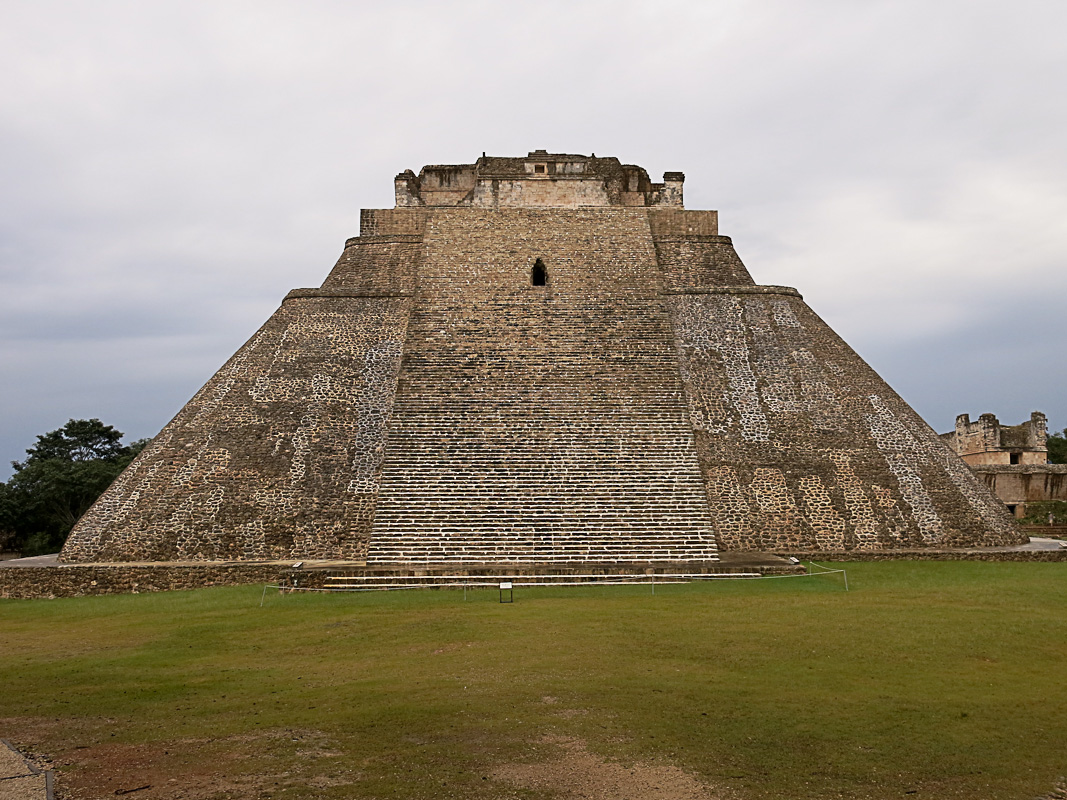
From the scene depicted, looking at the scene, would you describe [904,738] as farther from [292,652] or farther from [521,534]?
[521,534]

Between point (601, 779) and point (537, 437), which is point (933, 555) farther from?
point (601, 779)

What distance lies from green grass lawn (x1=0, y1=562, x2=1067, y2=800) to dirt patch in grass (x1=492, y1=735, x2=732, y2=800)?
0.27ft

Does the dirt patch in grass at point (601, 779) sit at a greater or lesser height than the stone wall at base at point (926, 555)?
lesser

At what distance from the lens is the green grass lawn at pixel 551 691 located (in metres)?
4.57

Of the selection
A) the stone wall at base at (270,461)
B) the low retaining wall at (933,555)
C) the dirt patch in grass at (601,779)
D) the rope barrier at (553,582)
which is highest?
the stone wall at base at (270,461)

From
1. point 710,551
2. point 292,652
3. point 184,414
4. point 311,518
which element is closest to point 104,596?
point 311,518

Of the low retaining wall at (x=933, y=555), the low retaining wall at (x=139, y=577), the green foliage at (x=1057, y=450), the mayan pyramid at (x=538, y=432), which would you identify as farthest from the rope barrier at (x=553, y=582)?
the green foliage at (x=1057, y=450)

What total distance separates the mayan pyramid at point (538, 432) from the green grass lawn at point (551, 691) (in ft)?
7.70

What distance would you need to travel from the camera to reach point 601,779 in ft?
14.5

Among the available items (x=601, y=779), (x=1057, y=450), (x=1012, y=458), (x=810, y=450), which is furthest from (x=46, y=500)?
(x=1057, y=450)

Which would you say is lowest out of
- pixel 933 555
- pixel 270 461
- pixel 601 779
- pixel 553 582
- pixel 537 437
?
pixel 601 779

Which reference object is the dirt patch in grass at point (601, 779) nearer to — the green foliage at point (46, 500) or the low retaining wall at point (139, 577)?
the low retaining wall at point (139, 577)

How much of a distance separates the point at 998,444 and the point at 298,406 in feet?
62.6

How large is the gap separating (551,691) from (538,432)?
25.5 ft
